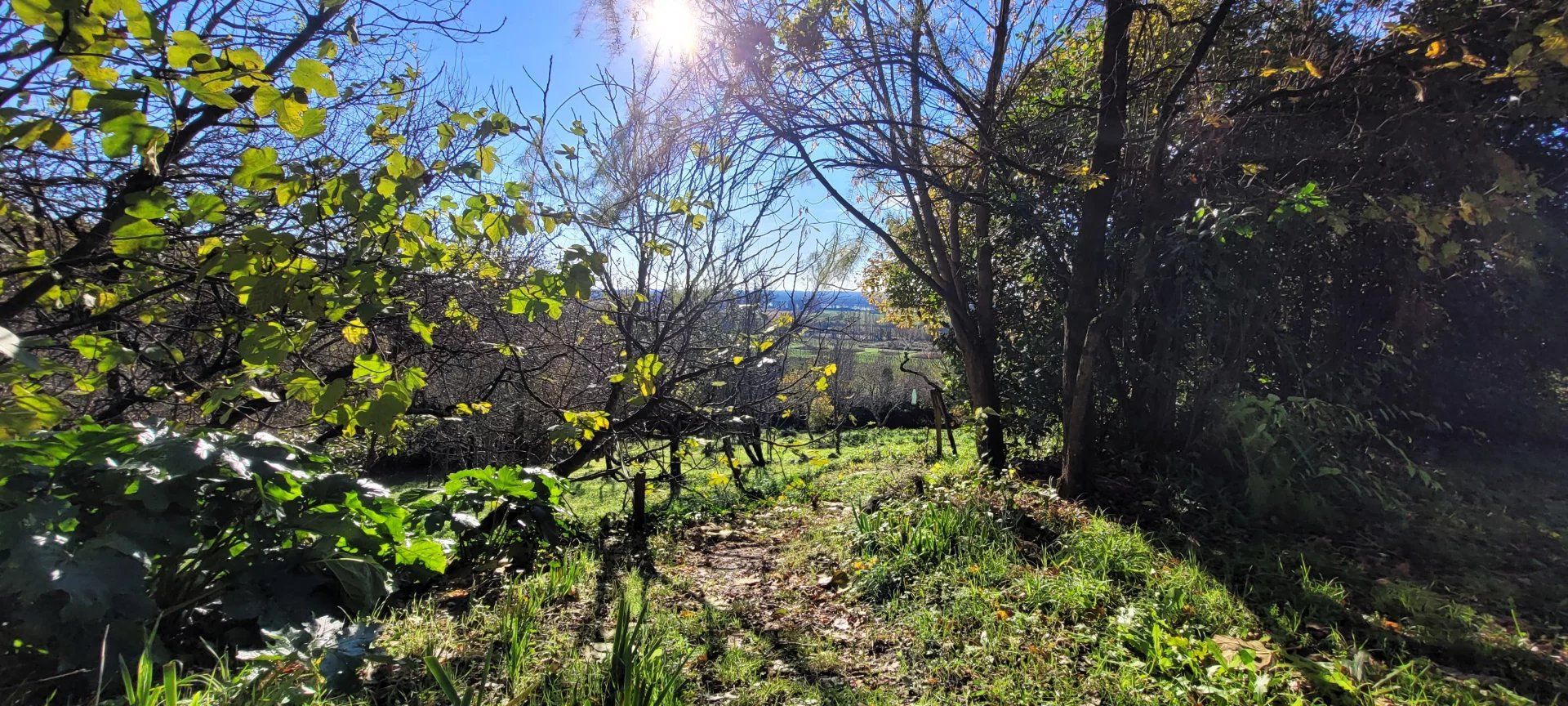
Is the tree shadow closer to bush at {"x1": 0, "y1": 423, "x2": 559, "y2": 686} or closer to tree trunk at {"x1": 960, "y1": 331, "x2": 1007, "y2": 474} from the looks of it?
tree trunk at {"x1": 960, "y1": 331, "x2": 1007, "y2": 474}

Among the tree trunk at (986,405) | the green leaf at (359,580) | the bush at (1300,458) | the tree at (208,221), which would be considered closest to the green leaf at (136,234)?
the tree at (208,221)

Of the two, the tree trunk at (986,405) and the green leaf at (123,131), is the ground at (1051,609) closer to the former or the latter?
the tree trunk at (986,405)

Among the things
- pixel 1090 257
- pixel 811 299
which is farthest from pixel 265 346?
pixel 1090 257

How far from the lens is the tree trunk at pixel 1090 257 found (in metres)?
4.50

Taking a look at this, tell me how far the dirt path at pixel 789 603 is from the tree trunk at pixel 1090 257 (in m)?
1.81

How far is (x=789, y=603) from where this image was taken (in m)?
3.47

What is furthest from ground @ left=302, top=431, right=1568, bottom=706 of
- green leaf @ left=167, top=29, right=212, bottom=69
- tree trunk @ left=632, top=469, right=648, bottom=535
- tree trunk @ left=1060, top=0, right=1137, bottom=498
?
green leaf @ left=167, top=29, right=212, bottom=69

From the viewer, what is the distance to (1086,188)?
14.4ft

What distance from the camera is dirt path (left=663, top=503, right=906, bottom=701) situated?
2.72 m

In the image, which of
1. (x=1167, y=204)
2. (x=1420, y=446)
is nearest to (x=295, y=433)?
(x=1167, y=204)

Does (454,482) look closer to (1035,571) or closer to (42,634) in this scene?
(42,634)

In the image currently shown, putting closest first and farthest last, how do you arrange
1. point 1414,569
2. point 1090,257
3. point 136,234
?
point 136,234
point 1414,569
point 1090,257

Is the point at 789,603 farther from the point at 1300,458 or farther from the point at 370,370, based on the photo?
the point at 1300,458

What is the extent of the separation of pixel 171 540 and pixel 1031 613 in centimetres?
330
